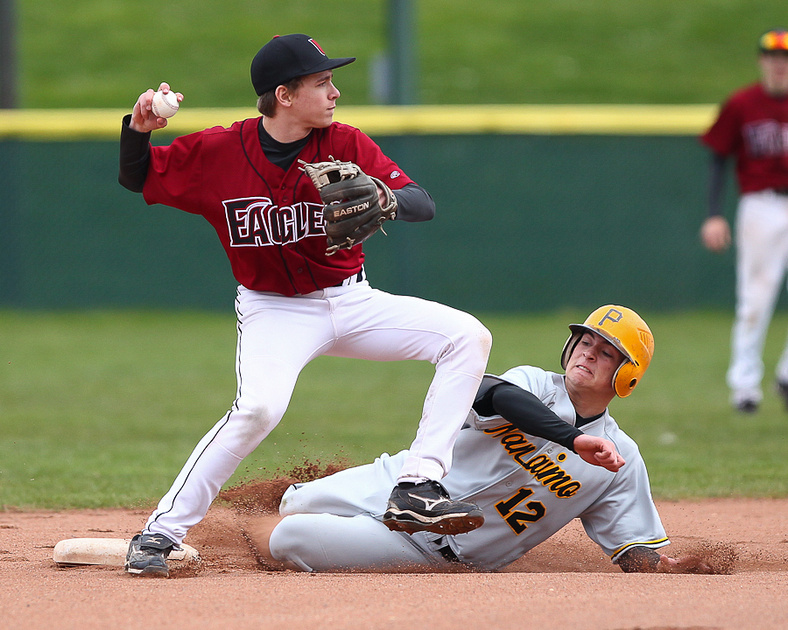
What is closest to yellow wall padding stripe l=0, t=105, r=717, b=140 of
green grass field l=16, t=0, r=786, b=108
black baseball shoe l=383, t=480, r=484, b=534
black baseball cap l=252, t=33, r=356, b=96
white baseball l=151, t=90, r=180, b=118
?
green grass field l=16, t=0, r=786, b=108

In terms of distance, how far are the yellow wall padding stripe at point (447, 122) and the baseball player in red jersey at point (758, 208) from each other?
5.10 m

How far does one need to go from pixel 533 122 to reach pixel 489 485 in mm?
9511

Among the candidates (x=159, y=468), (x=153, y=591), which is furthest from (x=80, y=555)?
(x=159, y=468)

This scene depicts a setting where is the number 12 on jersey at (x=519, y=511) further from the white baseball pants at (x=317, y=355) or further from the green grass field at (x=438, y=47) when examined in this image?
the green grass field at (x=438, y=47)

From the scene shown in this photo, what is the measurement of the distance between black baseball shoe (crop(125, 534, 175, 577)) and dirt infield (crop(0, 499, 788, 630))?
5 cm

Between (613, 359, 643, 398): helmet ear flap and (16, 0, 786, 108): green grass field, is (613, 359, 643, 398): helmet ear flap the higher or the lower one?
the higher one

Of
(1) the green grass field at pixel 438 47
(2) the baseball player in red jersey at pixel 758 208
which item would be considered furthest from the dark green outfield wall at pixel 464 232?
(1) the green grass field at pixel 438 47

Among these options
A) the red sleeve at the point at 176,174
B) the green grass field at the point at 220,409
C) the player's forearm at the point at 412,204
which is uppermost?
the red sleeve at the point at 176,174

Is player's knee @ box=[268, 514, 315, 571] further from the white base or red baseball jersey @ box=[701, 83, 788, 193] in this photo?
red baseball jersey @ box=[701, 83, 788, 193]

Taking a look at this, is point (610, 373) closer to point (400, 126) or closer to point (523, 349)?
point (523, 349)

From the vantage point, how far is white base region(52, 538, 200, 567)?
389 centimetres

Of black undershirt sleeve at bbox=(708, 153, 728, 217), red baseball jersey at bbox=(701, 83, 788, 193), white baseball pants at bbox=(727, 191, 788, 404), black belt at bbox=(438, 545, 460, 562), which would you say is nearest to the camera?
black belt at bbox=(438, 545, 460, 562)

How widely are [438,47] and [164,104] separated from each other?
19083 mm

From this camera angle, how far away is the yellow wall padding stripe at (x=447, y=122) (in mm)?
12523
